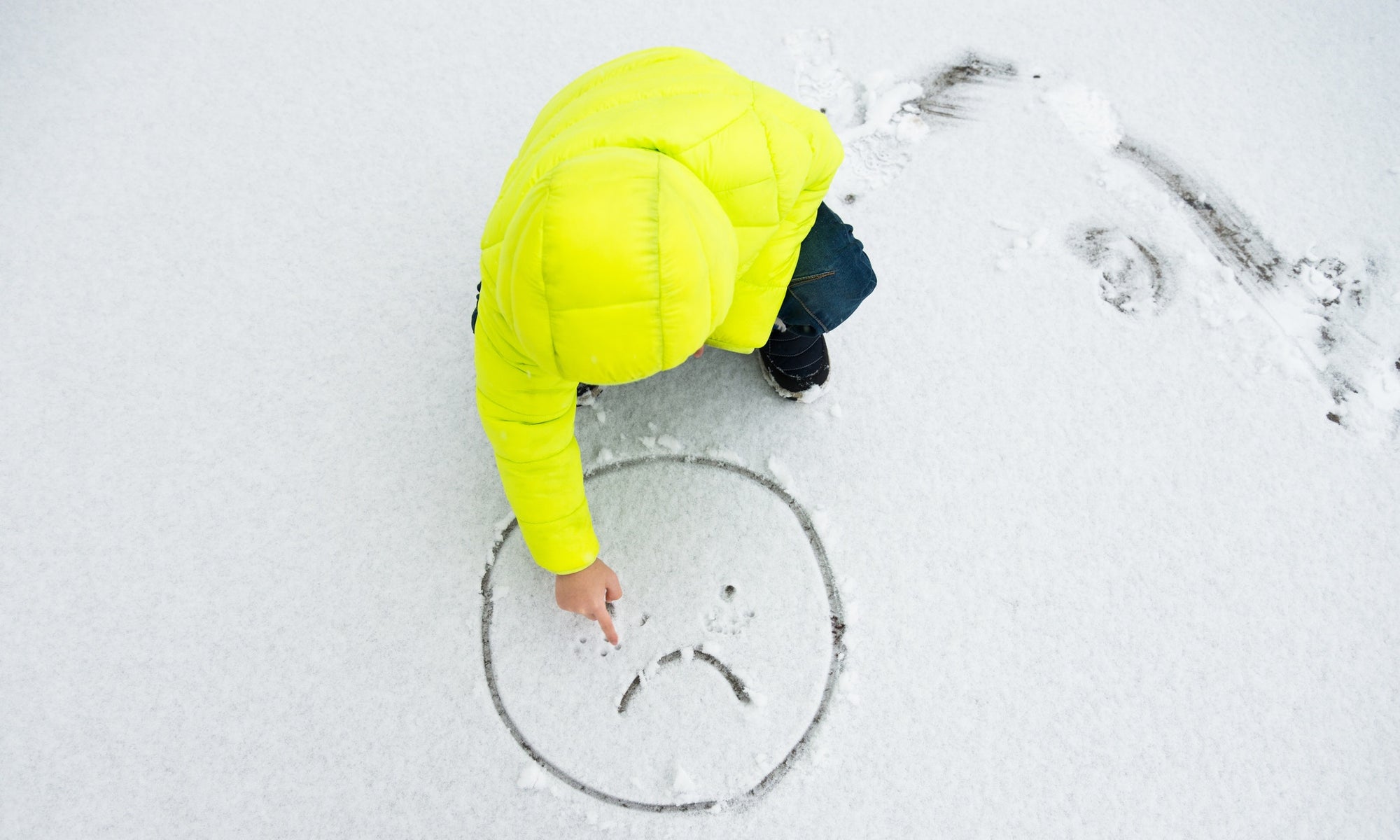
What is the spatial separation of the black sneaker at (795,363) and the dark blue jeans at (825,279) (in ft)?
0.07

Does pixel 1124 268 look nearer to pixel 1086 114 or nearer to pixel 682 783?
pixel 1086 114

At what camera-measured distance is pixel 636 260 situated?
0.45 m

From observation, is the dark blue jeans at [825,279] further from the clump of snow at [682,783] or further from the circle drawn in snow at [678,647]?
the clump of snow at [682,783]

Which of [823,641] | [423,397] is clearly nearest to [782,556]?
[823,641]

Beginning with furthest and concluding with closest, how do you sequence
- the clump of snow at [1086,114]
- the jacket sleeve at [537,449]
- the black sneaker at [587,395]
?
the clump of snow at [1086,114], the black sneaker at [587,395], the jacket sleeve at [537,449]

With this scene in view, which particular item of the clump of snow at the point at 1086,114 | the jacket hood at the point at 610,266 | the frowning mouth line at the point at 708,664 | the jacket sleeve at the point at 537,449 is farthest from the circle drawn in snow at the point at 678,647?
the clump of snow at the point at 1086,114

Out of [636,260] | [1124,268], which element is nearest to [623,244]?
[636,260]

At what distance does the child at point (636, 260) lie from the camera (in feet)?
1.47

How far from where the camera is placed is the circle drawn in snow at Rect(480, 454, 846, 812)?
2.45ft

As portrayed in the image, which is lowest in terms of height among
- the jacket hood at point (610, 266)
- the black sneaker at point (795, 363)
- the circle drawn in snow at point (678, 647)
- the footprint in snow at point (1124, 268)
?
the circle drawn in snow at point (678, 647)

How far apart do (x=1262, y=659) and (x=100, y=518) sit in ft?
3.89

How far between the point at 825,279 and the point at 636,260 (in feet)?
1.13

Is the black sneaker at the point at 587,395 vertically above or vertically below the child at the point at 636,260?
below

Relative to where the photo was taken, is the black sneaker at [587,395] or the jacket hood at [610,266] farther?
the black sneaker at [587,395]
